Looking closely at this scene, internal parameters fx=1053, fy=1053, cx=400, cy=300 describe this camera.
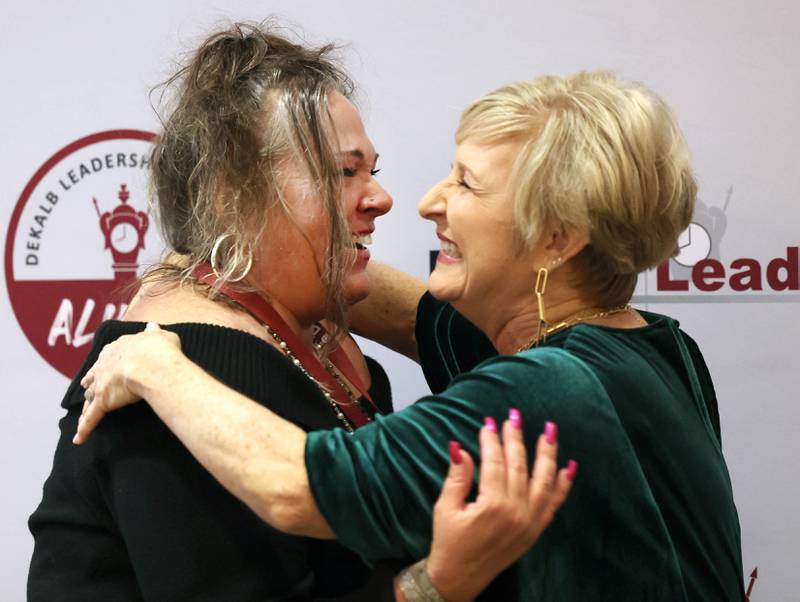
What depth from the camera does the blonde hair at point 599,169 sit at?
4.09ft

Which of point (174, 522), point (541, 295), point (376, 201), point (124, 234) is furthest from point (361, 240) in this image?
point (124, 234)

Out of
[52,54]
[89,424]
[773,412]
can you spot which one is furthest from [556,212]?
[52,54]

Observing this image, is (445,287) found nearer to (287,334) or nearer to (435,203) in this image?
(435,203)

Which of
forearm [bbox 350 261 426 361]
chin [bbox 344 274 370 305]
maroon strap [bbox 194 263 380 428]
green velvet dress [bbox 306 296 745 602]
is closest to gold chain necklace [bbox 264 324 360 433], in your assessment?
maroon strap [bbox 194 263 380 428]

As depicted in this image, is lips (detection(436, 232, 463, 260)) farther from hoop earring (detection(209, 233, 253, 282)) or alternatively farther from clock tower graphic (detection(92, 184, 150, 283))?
clock tower graphic (detection(92, 184, 150, 283))

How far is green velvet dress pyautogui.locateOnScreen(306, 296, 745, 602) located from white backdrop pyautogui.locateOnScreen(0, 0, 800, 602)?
2.33ft

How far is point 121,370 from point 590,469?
→ 0.53 m

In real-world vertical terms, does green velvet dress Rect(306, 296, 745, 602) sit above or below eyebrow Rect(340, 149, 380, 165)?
below

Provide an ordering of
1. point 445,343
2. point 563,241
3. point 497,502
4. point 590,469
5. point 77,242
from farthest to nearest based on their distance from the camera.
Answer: point 77,242 → point 445,343 → point 563,241 → point 590,469 → point 497,502

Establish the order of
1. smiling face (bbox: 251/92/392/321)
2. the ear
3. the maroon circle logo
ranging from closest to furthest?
the ear
smiling face (bbox: 251/92/392/321)
the maroon circle logo

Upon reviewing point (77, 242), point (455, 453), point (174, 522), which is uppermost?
point (77, 242)

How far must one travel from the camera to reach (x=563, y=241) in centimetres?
132

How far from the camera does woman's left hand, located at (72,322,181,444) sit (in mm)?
1170

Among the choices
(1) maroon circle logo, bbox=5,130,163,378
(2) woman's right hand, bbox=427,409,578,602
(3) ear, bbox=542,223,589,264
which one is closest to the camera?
(2) woman's right hand, bbox=427,409,578,602
